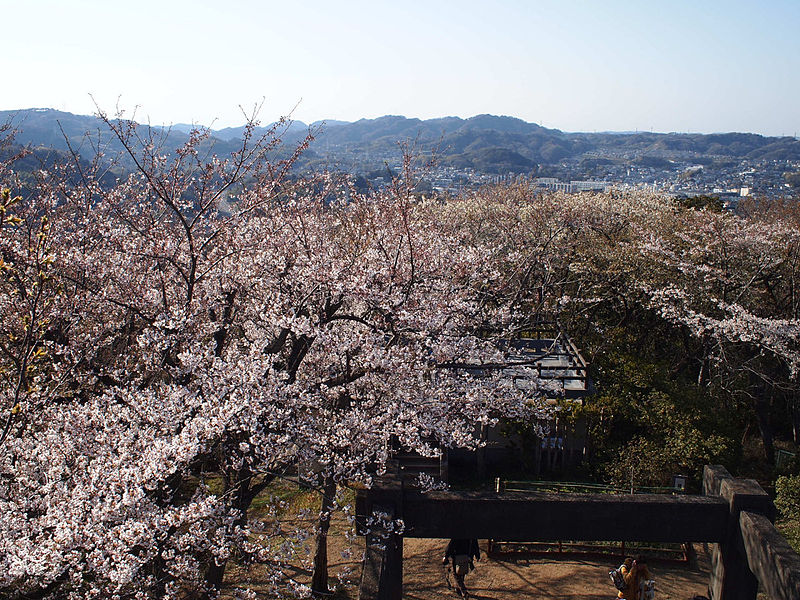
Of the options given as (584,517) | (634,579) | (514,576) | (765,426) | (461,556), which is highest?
(584,517)

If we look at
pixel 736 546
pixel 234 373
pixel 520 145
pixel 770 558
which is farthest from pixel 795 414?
pixel 520 145

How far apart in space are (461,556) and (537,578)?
1634mm

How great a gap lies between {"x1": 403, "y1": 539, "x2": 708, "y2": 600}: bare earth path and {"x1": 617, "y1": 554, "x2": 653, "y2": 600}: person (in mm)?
1691

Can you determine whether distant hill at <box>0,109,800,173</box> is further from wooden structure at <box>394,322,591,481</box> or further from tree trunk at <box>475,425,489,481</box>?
tree trunk at <box>475,425,489,481</box>

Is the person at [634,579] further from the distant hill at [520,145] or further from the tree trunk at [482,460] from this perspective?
the distant hill at [520,145]

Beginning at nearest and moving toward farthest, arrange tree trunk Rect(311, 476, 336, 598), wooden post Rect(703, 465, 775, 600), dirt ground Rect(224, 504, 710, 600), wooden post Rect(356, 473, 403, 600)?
wooden post Rect(356, 473, 403, 600) < wooden post Rect(703, 465, 775, 600) < tree trunk Rect(311, 476, 336, 598) < dirt ground Rect(224, 504, 710, 600)

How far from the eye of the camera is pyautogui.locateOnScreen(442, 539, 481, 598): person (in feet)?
23.9

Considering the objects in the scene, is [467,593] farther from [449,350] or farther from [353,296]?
[353,296]

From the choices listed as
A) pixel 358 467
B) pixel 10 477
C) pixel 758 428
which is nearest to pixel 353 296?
pixel 358 467

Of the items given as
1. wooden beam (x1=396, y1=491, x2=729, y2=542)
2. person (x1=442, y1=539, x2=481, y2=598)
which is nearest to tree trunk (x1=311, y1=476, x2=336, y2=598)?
person (x1=442, y1=539, x2=481, y2=598)

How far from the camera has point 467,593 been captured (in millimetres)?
7707

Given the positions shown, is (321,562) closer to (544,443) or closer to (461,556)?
(461,556)

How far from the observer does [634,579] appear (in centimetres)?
616

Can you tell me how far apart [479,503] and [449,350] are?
3.13 metres
